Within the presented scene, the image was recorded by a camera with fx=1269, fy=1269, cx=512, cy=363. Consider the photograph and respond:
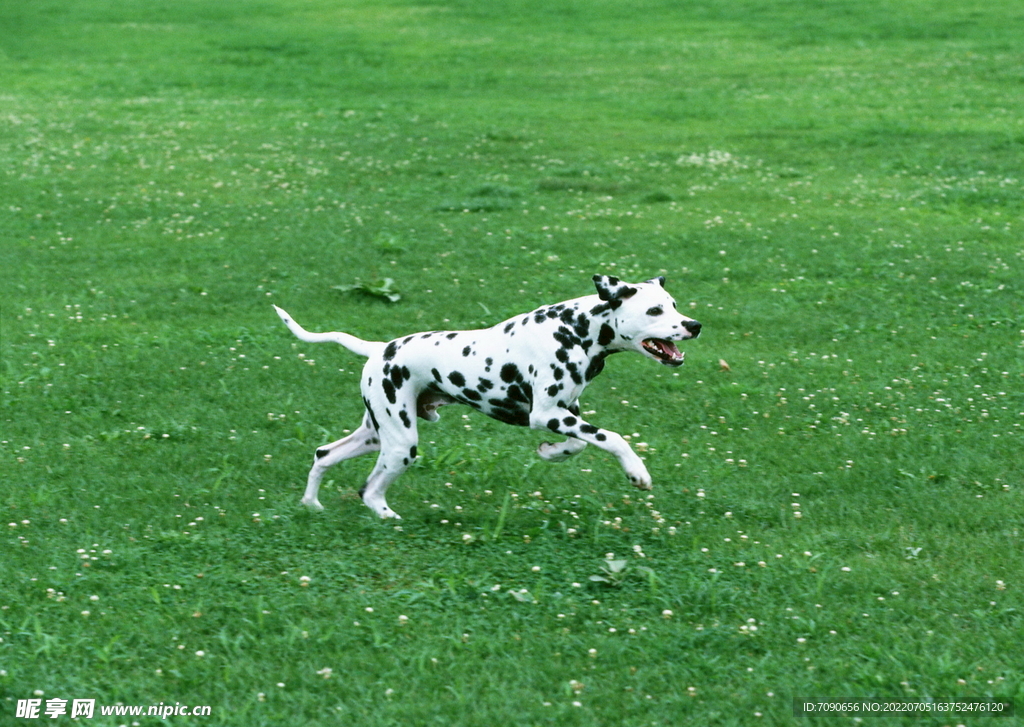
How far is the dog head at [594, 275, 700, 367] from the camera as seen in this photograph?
720 centimetres

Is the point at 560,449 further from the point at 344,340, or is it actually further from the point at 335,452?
the point at 344,340

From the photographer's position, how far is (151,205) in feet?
58.0

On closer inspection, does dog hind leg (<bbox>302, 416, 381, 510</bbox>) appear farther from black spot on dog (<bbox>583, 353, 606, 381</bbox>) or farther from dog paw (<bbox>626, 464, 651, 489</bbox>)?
dog paw (<bbox>626, 464, 651, 489</bbox>)

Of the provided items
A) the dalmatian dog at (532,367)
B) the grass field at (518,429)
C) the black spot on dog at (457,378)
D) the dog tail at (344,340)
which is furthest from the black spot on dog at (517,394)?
the dog tail at (344,340)

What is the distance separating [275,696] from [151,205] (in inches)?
513

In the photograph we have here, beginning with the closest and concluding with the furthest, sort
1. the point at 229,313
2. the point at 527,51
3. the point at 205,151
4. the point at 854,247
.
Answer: the point at 229,313 → the point at 854,247 → the point at 205,151 → the point at 527,51

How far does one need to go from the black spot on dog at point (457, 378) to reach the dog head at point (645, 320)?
3.00 ft

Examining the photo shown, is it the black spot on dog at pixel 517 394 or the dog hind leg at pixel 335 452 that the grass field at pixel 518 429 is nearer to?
the dog hind leg at pixel 335 452

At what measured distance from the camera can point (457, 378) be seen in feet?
24.6

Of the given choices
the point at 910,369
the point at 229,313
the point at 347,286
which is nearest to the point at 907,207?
the point at 910,369

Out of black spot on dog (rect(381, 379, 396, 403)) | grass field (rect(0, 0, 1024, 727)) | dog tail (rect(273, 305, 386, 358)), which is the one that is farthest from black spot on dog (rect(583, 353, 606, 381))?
dog tail (rect(273, 305, 386, 358))

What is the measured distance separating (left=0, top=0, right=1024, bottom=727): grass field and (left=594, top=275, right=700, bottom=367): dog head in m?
1.12

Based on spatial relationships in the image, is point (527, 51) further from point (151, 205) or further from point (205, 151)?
point (151, 205)

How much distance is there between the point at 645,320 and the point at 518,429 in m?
2.57
